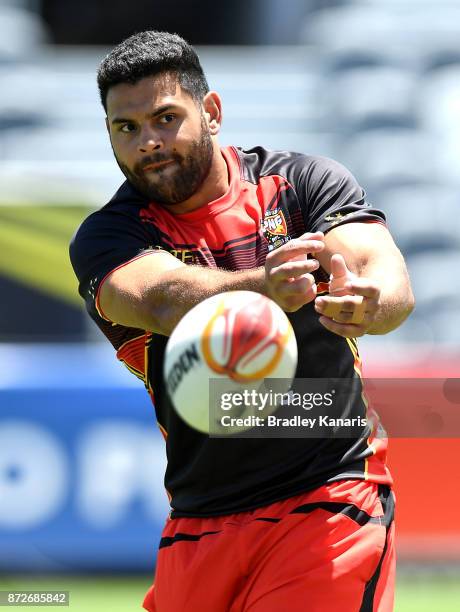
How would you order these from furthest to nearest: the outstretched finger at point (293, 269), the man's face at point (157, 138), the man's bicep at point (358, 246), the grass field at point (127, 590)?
the grass field at point (127, 590) < the man's face at point (157, 138) < the man's bicep at point (358, 246) < the outstretched finger at point (293, 269)

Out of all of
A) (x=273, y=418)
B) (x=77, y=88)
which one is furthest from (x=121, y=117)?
(x=77, y=88)

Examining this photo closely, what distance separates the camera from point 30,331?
25.5ft

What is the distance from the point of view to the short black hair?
346 cm

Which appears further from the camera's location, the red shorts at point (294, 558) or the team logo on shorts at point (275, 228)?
the team logo on shorts at point (275, 228)

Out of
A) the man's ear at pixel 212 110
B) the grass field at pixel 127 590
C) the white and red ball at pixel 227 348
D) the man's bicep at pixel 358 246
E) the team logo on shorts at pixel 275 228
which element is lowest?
the grass field at pixel 127 590

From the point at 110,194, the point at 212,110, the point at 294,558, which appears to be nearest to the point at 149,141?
the point at 212,110

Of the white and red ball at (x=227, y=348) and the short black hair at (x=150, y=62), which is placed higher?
the short black hair at (x=150, y=62)

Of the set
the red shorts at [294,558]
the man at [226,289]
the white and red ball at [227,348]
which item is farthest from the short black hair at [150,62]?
the red shorts at [294,558]

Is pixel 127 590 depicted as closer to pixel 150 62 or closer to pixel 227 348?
pixel 150 62

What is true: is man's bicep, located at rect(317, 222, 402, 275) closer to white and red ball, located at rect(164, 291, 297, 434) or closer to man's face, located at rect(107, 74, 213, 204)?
white and red ball, located at rect(164, 291, 297, 434)

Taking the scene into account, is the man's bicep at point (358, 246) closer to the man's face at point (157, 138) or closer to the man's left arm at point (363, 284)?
the man's left arm at point (363, 284)

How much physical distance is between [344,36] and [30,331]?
3.58 meters

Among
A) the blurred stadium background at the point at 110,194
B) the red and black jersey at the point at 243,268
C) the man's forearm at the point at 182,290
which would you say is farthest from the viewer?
the blurred stadium background at the point at 110,194

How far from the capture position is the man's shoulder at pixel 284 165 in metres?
3.51
